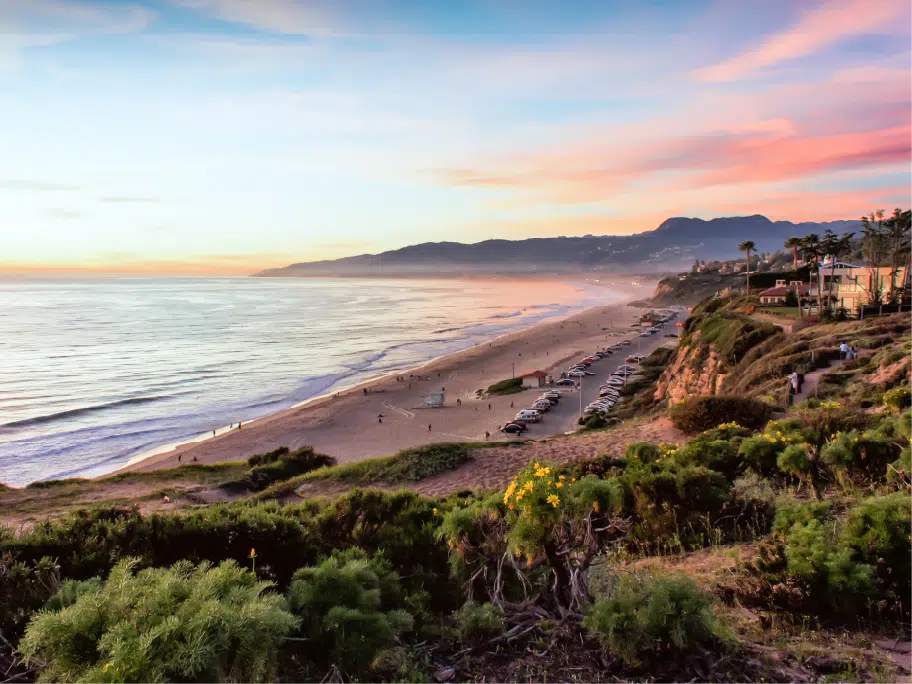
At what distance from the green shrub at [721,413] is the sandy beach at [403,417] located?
41.2 ft

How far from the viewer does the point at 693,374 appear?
32.2m

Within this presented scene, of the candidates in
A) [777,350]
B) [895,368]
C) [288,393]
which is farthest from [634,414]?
[288,393]

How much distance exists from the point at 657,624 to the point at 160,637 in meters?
3.74

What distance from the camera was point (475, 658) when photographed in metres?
4.87

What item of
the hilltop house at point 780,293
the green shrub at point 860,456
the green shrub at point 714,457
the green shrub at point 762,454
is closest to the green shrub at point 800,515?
the green shrub at point 860,456

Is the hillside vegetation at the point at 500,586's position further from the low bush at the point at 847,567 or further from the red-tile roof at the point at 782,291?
the red-tile roof at the point at 782,291

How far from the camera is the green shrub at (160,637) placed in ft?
10.9

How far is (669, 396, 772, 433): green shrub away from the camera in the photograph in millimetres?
17047

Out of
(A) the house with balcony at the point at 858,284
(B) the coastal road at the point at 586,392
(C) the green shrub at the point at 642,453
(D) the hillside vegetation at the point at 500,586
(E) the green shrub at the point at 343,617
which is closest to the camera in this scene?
(D) the hillside vegetation at the point at 500,586

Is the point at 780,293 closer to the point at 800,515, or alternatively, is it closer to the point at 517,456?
the point at 517,456

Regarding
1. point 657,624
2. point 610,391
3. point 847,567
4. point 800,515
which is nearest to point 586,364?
point 610,391

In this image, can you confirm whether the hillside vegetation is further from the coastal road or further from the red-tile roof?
the red-tile roof

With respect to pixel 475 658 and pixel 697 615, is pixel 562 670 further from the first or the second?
pixel 697 615

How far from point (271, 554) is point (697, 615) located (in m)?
4.64
